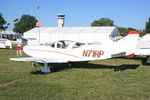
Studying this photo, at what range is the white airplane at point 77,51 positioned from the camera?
9.38m

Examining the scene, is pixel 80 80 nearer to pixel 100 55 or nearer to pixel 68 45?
pixel 100 55

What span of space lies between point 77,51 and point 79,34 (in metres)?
30.0

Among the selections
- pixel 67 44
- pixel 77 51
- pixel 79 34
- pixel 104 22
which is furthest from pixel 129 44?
pixel 104 22

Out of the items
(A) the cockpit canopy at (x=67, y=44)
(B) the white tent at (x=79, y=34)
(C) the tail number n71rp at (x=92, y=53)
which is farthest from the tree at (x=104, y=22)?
(C) the tail number n71rp at (x=92, y=53)

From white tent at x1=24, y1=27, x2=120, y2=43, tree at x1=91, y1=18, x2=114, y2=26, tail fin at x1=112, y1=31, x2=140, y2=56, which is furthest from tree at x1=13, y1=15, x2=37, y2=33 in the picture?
tail fin at x1=112, y1=31, x2=140, y2=56

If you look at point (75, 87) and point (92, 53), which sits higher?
point (92, 53)

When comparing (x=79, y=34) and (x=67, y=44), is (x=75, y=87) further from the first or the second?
(x=79, y=34)

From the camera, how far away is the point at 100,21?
106188mm

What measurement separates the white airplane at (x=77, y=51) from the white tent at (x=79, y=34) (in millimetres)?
25824

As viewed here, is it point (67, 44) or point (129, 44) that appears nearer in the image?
point (129, 44)

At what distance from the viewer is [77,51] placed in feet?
35.1

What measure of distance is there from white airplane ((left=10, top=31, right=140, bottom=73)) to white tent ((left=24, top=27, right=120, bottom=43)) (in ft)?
84.7

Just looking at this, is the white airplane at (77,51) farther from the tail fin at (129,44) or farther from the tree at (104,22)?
the tree at (104,22)

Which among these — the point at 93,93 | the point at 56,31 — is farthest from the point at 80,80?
the point at 56,31
